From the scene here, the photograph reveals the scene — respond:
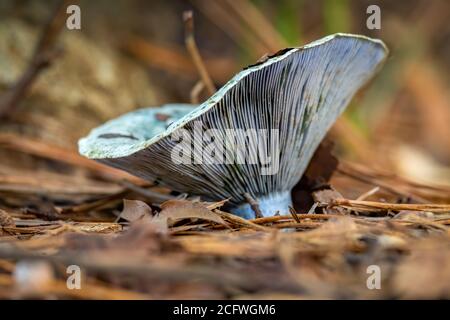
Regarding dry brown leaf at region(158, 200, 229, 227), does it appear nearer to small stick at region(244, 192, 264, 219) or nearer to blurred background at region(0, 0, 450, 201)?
small stick at region(244, 192, 264, 219)

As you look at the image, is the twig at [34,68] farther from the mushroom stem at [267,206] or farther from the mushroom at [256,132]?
the mushroom stem at [267,206]

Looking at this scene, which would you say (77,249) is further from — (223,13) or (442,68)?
(442,68)

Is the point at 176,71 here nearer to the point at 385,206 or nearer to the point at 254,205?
the point at 254,205

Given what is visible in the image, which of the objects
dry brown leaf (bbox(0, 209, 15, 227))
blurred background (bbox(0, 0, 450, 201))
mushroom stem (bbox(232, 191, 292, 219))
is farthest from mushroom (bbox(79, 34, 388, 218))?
blurred background (bbox(0, 0, 450, 201))

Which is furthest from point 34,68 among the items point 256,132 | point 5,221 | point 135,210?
point 256,132

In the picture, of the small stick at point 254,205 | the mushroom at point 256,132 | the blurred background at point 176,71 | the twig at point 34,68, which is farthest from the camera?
the blurred background at point 176,71

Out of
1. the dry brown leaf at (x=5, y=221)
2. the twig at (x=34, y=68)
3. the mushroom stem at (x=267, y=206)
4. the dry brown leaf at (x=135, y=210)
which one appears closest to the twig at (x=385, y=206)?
the mushroom stem at (x=267, y=206)
